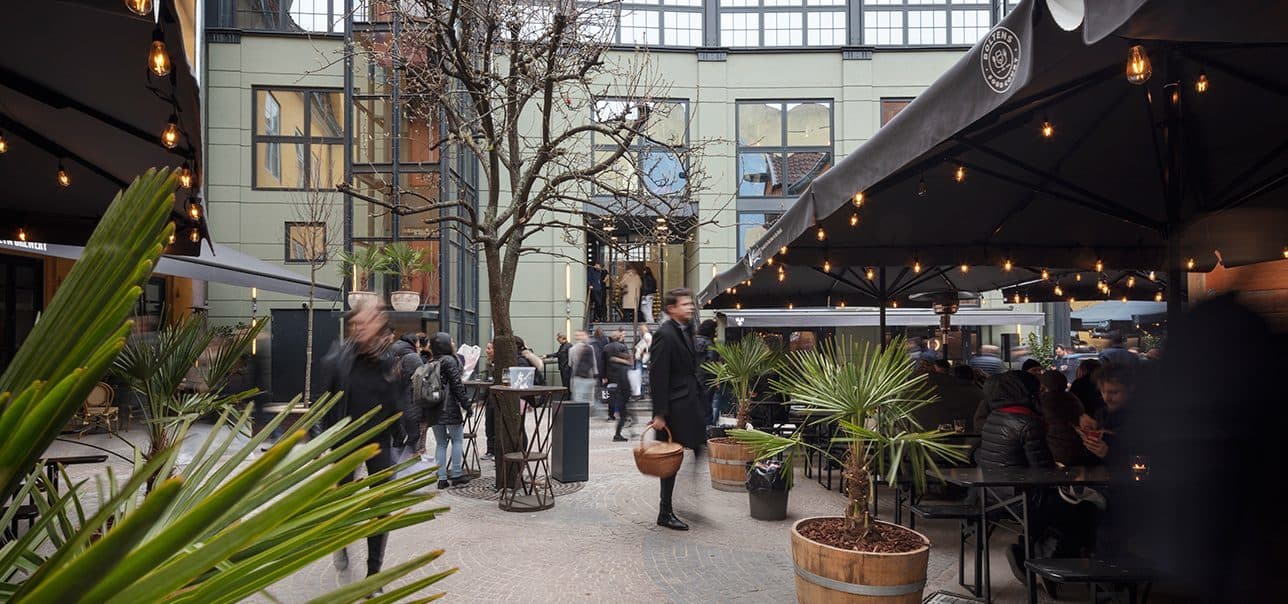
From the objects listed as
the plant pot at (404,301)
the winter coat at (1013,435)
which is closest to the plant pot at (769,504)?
the winter coat at (1013,435)

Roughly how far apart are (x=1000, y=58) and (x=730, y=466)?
6.10 m

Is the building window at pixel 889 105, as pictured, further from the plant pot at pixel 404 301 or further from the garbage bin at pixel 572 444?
the garbage bin at pixel 572 444

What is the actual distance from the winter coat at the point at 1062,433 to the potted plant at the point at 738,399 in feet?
9.62

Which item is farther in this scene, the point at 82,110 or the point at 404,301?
the point at 404,301

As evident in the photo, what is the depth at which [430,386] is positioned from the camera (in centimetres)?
789

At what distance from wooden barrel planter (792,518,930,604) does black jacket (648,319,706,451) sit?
2666 millimetres

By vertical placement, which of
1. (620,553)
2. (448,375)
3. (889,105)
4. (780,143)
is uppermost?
(889,105)

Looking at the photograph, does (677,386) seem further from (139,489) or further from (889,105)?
(889,105)

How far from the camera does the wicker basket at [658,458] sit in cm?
624

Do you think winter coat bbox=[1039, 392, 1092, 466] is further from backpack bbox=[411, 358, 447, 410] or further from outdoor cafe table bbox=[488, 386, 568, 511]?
backpack bbox=[411, 358, 447, 410]

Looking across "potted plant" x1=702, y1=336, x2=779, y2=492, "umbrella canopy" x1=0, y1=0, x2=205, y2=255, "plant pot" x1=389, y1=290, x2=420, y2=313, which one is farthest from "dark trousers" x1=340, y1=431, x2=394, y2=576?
"plant pot" x1=389, y1=290, x2=420, y2=313

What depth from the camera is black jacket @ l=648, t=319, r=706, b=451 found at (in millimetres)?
6633

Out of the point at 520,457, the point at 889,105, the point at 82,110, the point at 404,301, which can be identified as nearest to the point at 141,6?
the point at 82,110

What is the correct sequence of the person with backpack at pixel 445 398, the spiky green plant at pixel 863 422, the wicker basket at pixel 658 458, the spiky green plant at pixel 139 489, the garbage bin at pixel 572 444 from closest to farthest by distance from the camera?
the spiky green plant at pixel 139 489
the spiky green plant at pixel 863 422
the wicker basket at pixel 658 458
the person with backpack at pixel 445 398
the garbage bin at pixel 572 444
